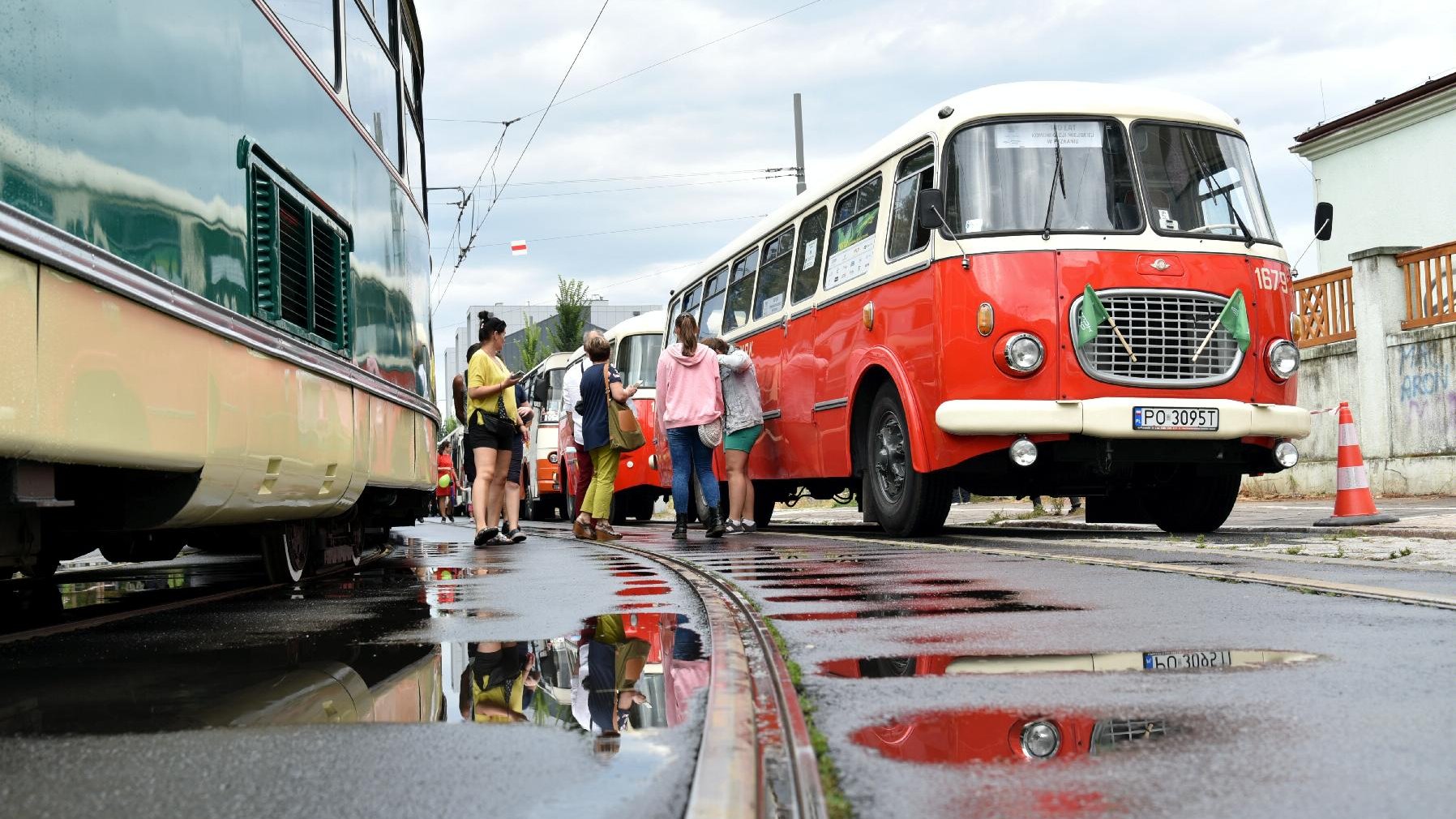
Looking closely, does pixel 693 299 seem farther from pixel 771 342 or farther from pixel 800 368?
pixel 800 368

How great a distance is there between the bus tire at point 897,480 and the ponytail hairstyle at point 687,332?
165 cm

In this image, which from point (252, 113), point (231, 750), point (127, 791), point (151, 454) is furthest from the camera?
point (252, 113)

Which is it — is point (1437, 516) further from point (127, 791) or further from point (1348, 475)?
point (127, 791)

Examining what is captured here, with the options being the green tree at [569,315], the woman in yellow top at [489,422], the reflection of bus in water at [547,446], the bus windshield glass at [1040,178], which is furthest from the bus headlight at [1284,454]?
the green tree at [569,315]

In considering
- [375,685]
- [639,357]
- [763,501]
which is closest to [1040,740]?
[375,685]

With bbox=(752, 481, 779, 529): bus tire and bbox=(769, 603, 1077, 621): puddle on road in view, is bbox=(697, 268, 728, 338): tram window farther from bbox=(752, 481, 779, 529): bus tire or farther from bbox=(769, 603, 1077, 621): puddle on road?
bbox=(769, 603, 1077, 621): puddle on road

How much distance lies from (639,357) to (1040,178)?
11.7 metres

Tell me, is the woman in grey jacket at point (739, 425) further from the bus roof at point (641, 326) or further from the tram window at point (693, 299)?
the bus roof at point (641, 326)

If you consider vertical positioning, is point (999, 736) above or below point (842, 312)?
below

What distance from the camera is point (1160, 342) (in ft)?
30.2

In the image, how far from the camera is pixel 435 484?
9992mm

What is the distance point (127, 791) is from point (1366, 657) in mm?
2862

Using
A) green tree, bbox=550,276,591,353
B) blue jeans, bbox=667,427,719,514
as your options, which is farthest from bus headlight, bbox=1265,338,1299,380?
green tree, bbox=550,276,591,353

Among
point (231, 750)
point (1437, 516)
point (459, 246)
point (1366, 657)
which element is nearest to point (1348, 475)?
point (1437, 516)
